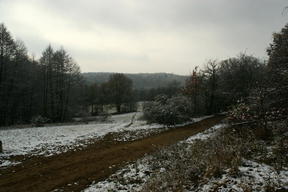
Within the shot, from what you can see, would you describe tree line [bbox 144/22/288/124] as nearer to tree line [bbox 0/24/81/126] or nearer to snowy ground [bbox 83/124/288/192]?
snowy ground [bbox 83/124/288/192]

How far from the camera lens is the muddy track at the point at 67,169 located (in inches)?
284

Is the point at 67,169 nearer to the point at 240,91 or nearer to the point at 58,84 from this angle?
the point at 240,91

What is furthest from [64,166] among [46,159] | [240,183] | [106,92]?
[106,92]

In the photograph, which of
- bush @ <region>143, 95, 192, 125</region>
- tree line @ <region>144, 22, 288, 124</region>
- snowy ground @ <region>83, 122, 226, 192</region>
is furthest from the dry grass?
bush @ <region>143, 95, 192, 125</region>

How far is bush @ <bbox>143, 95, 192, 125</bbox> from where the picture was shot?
23.9m

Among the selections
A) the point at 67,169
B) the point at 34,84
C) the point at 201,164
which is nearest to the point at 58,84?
the point at 34,84

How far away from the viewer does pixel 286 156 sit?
7012 mm

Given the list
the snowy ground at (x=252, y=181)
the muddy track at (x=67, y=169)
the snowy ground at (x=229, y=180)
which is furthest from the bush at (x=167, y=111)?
the snowy ground at (x=252, y=181)

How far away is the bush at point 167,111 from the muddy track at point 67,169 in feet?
37.8

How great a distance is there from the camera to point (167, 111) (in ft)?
78.0

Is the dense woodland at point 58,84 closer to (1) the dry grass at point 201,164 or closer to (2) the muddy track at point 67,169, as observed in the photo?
(2) the muddy track at point 67,169

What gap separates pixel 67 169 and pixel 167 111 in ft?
52.4

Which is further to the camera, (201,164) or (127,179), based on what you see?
(127,179)

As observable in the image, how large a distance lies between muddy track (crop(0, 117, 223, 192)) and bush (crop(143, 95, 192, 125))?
37.8 ft
